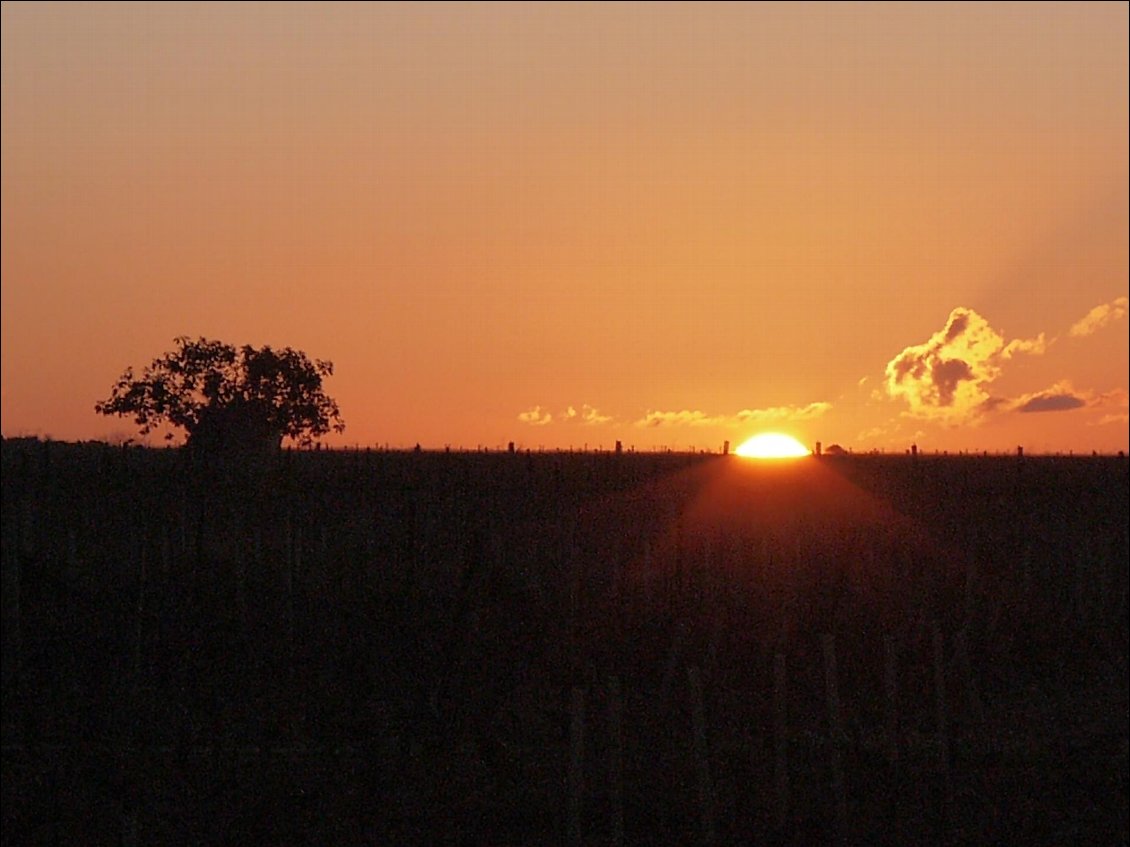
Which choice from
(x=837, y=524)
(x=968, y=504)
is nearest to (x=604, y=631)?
(x=837, y=524)

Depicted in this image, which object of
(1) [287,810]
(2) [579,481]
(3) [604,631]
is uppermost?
(2) [579,481]

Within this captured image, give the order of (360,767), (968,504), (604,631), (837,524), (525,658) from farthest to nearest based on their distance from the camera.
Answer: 1. (968,504)
2. (837,524)
3. (604,631)
4. (525,658)
5. (360,767)

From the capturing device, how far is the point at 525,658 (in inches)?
822

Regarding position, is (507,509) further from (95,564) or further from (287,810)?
(287,810)

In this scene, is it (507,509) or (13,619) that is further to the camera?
(507,509)

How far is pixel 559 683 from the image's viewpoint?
2042cm

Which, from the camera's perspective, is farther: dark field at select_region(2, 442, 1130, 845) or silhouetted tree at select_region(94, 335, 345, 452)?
silhouetted tree at select_region(94, 335, 345, 452)

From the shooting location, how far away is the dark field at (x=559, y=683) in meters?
15.2

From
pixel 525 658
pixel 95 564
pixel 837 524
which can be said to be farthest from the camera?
pixel 837 524

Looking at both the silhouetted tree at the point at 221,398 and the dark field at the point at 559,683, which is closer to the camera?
the dark field at the point at 559,683

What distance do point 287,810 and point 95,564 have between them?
13.1 m

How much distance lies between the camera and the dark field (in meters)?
15.2

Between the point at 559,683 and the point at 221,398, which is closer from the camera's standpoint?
the point at 559,683

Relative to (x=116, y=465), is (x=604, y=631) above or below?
below
